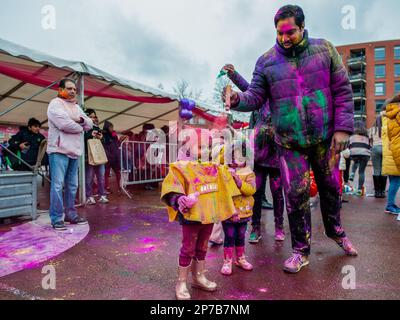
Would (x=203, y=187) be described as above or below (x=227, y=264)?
above

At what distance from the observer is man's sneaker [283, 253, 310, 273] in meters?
2.66

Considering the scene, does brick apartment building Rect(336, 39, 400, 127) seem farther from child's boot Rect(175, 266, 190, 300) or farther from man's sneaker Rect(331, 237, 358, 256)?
child's boot Rect(175, 266, 190, 300)

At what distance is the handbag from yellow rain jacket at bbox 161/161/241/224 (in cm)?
441

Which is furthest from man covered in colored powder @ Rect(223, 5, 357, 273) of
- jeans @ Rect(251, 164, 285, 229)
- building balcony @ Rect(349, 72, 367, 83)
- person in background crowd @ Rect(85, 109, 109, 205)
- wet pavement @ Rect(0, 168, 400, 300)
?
building balcony @ Rect(349, 72, 367, 83)

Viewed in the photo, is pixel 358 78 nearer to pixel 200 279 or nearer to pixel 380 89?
pixel 380 89

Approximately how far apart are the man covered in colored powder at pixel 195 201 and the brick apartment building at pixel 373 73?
60774mm

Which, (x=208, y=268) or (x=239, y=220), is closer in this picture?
(x=239, y=220)

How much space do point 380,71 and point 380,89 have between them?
3.50 m

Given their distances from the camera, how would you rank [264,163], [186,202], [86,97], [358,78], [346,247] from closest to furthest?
[186,202] → [346,247] → [264,163] → [86,97] → [358,78]

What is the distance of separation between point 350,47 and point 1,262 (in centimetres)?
6834

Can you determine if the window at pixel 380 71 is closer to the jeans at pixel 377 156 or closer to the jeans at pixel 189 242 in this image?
the jeans at pixel 377 156

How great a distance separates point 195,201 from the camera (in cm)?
208

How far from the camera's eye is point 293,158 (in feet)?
9.32

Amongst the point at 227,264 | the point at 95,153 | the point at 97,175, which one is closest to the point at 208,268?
the point at 227,264
